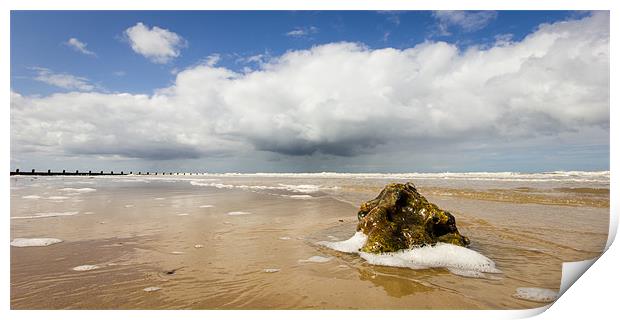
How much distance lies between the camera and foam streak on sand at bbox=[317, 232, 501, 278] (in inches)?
204

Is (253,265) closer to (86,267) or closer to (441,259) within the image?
(86,267)

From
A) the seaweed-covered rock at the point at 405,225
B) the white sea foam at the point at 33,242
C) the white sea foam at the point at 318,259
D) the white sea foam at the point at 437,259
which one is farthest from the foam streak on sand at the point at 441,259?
the white sea foam at the point at 33,242

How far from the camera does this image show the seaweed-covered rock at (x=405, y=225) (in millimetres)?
5883

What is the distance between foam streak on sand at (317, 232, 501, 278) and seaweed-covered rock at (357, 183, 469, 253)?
5.6 inches

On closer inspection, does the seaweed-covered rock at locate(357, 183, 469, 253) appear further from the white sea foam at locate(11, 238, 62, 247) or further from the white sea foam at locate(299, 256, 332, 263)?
the white sea foam at locate(11, 238, 62, 247)

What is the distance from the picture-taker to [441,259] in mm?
5523

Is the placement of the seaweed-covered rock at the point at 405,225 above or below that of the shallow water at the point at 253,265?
above

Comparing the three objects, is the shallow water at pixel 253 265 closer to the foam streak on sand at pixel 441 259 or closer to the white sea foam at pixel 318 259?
the white sea foam at pixel 318 259

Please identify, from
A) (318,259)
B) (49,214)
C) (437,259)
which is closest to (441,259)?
(437,259)

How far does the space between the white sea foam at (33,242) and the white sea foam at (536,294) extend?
8405 mm

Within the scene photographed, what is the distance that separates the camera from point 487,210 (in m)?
12.0

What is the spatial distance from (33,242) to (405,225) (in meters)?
7.60
